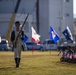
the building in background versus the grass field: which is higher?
the building in background

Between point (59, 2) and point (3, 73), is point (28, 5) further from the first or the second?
point (3, 73)

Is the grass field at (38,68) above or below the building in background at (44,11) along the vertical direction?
below

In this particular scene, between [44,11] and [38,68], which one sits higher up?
[44,11]

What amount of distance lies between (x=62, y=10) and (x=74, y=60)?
57894mm

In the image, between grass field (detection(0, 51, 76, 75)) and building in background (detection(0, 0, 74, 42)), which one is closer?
grass field (detection(0, 51, 76, 75))

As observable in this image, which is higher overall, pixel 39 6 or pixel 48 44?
pixel 39 6

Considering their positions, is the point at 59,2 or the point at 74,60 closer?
the point at 74,60

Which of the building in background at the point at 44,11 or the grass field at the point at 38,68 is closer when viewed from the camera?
the grass field at the point at 38,68

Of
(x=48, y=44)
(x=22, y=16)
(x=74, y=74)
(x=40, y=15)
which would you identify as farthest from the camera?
A: (x=40, y=15)

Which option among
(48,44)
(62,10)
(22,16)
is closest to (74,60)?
(48,44)

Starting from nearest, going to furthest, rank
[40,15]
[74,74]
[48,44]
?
[74,74] < [48,44] < [40,15]

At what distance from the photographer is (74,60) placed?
17.4 m

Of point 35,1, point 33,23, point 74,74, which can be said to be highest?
point 35,1

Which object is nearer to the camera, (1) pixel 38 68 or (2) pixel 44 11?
(1) pixel 38 68
